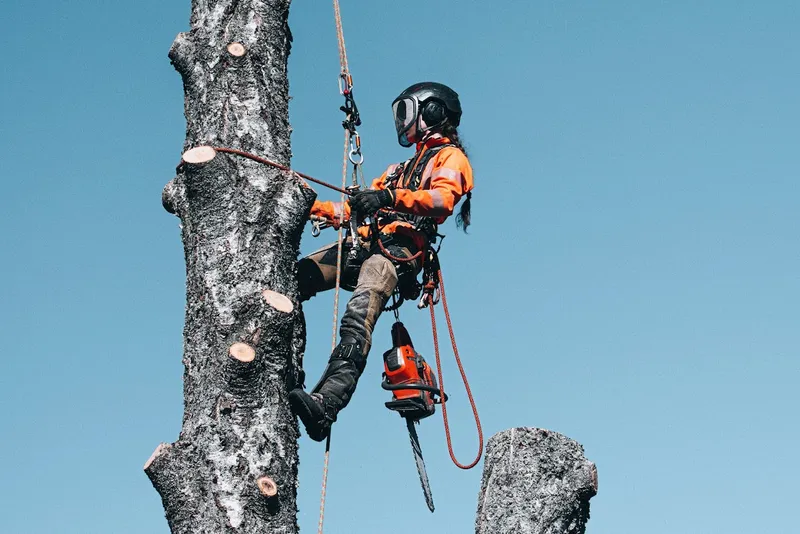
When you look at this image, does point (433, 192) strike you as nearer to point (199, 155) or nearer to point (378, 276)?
point (378, 276)

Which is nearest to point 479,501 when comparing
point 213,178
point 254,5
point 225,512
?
point 225,512

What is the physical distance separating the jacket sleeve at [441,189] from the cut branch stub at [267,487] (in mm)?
1963

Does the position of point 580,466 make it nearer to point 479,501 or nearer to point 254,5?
point 479,501

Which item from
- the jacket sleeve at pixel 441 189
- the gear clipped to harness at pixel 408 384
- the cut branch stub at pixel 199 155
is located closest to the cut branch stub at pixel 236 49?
the cut branch stub at pixel 199 155

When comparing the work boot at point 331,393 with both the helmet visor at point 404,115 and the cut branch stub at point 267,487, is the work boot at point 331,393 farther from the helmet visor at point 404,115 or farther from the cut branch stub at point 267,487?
the helmet visor at point 404,115

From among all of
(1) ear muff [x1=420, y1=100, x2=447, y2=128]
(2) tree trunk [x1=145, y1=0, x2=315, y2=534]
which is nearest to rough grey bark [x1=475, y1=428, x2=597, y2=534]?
(2) tree trunk [x1=145, y1=0, x2=315, y2=534]

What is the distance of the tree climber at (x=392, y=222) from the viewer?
5840 millimetres

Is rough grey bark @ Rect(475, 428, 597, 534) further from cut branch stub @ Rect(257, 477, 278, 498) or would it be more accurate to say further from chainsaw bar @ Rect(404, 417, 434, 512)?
chainsaw bar @ Rect(404, 417, 434, 512)

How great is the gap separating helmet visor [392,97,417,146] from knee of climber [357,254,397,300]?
108 cm

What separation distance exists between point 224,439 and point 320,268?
1872 millimetres

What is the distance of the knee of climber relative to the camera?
20.4 ft

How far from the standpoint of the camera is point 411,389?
21.2 feet

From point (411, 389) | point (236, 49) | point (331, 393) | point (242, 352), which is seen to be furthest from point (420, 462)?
point (236, 49)

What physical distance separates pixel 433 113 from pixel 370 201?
4.19ft
